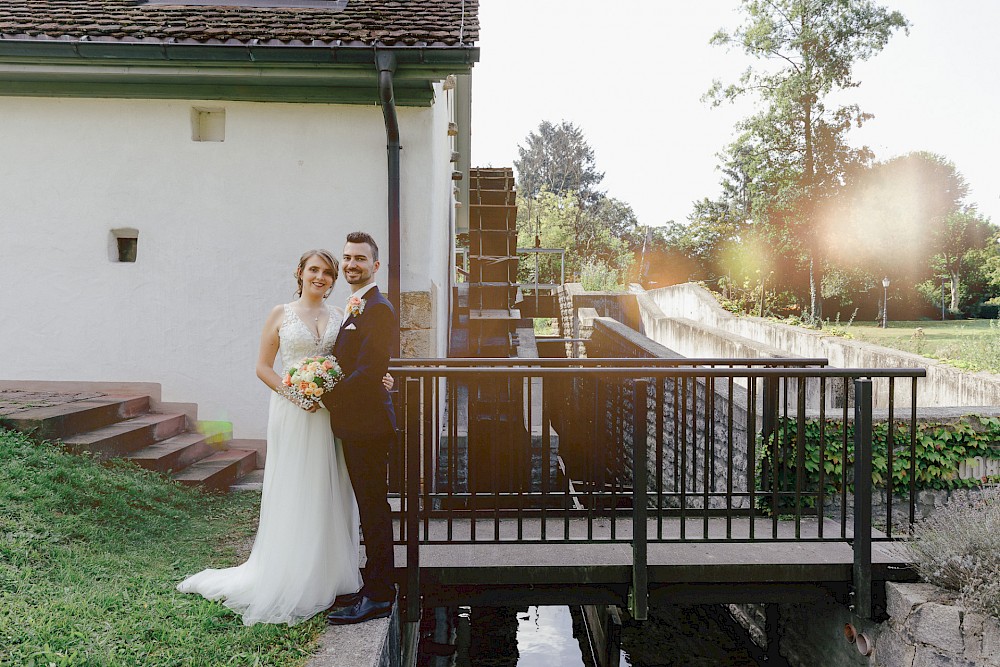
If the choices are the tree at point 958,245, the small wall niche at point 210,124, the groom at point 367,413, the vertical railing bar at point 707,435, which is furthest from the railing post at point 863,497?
the tree at point 958,245

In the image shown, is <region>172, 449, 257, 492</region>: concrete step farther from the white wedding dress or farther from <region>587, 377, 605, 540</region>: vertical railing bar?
<region>587, 377, 605, 540</region>: vertical railing bar

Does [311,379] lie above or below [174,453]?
above

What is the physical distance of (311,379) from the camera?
130 inches

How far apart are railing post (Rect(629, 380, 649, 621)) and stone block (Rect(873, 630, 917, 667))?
1.38 meters

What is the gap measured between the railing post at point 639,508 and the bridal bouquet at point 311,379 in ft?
5.08

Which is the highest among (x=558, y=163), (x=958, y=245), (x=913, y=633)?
(x=558, y=163)

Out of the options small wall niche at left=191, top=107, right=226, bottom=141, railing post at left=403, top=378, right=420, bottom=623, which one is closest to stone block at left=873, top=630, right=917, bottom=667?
railing post at left=403, top=378, right=420, bottom=623

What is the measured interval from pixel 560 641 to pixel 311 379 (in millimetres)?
4396

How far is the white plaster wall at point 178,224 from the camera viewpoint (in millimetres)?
6652

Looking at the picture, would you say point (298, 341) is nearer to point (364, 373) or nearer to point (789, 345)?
point (364, 373)

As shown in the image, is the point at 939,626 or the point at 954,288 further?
the point at 954,288

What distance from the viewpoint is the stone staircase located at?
5.27 meters

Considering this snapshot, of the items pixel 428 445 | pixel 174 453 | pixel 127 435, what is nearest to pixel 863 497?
pixel 428 445

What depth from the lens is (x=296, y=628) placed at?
321cm
